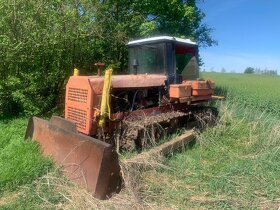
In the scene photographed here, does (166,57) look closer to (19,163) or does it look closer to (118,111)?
(118,111)

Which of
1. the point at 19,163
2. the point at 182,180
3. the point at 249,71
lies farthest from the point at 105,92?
the point at 249,71

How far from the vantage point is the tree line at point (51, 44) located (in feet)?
27.8

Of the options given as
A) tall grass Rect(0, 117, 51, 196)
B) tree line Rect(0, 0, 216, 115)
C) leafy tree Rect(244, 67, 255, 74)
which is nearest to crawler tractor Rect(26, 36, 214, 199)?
tall grass Rect(0, 117, 51, 196)

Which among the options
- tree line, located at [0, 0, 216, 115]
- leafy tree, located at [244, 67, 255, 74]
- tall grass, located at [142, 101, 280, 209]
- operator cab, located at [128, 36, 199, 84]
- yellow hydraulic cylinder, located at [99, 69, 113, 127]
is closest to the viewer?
tall grass, located at [142, 101, 280, 209]

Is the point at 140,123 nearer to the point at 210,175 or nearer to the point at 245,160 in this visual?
the point at 210,175

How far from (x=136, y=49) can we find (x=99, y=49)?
→ 12.2 feet

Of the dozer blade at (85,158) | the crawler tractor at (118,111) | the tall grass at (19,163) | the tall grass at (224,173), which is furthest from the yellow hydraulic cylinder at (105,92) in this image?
the tall grass at (224,173)

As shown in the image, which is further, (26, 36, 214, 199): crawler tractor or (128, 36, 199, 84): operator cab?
(128, 36, 199, 84): operator cab

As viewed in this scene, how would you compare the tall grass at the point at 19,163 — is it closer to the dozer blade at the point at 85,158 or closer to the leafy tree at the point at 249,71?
the dozer blade at the point at 85,158

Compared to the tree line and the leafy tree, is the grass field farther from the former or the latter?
the leafy tree

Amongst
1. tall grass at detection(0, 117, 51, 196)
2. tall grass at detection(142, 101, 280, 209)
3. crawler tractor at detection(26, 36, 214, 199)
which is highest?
crawler tractor at detection(26, 36, 214, 199)

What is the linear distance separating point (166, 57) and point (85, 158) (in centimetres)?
317

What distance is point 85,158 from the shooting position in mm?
4551

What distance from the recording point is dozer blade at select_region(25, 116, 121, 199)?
427 centimetres
